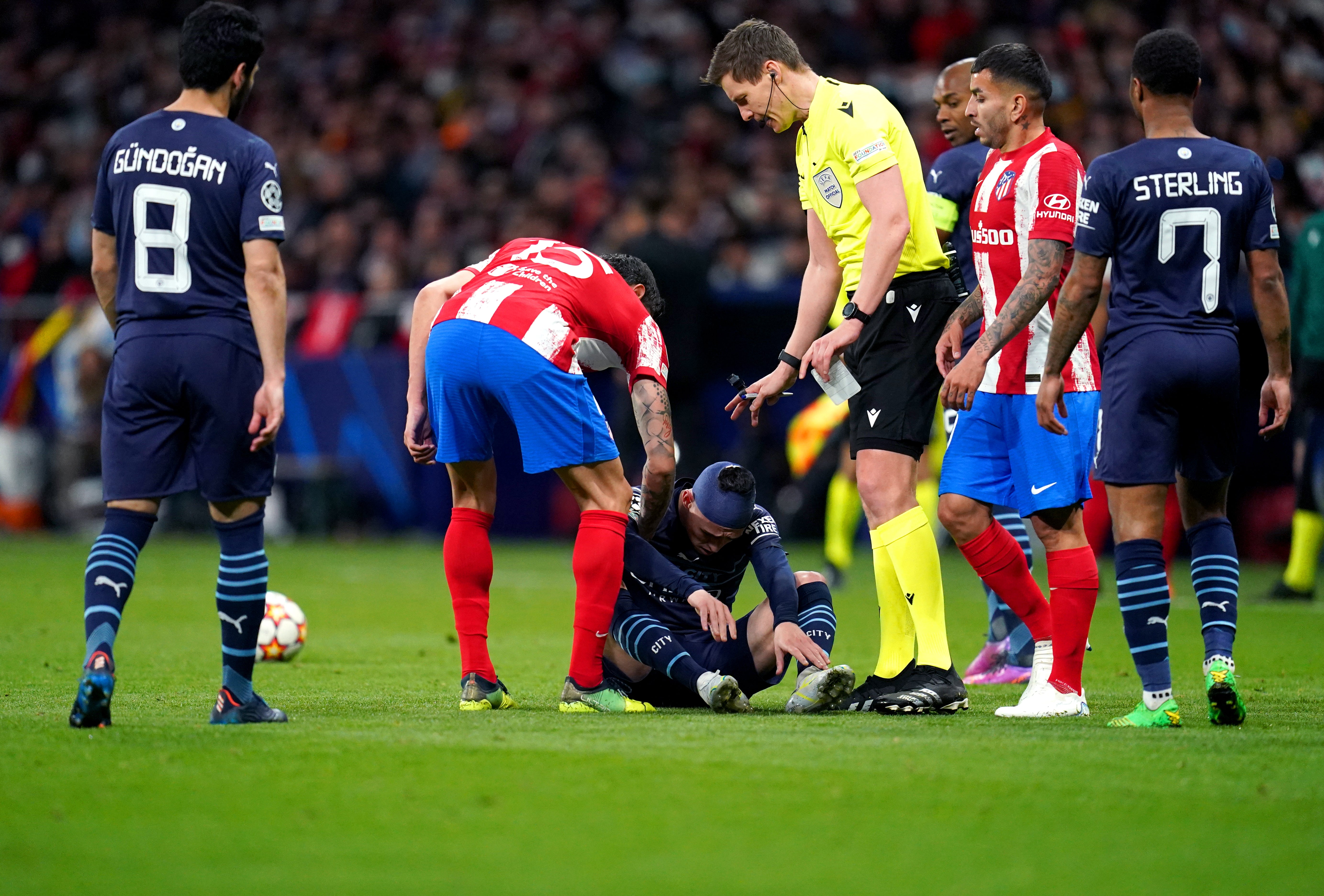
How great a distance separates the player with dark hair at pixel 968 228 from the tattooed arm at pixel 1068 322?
1.52m

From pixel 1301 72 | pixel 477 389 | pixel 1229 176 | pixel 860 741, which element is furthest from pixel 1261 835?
pixel 1301 72

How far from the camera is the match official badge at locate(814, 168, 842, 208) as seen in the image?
18.8 feet

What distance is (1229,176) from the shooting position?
5.02 metres

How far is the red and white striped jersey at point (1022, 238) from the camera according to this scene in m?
5.45

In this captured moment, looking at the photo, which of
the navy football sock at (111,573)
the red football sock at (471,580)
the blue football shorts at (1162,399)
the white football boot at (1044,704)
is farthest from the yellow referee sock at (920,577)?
the navy football sock at (111,573)

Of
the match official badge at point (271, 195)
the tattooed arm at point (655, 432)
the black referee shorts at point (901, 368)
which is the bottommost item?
the tattooed arm at point (655, 432)

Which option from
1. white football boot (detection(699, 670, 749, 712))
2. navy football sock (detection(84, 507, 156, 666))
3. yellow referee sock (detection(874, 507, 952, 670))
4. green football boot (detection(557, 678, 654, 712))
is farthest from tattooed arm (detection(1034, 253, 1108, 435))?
navy football sock (detection(84, 507, 156, 666))

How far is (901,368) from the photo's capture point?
567cm

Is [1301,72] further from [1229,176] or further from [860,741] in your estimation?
[860,741]

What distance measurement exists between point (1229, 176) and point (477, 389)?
8.35ft

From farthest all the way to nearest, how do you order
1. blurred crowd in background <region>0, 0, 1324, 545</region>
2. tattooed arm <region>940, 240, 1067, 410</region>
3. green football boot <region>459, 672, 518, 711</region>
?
blurred crowd in background <region>0, 0, 1324, 545</region>
green football boot <region>459, 672, 518, 711</region>
tattooed arm <region>940, 240, 1067, 410</region>

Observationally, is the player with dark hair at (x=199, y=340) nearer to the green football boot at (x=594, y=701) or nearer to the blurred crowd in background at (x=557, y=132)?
the green football boot at (x=594, y=701)

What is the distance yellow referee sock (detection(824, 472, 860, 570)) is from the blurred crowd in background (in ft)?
9.31

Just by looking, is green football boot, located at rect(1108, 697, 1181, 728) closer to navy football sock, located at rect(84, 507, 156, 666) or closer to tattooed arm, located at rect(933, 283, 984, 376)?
tattooed arm, located at rect(933, 283, 984, 376)
